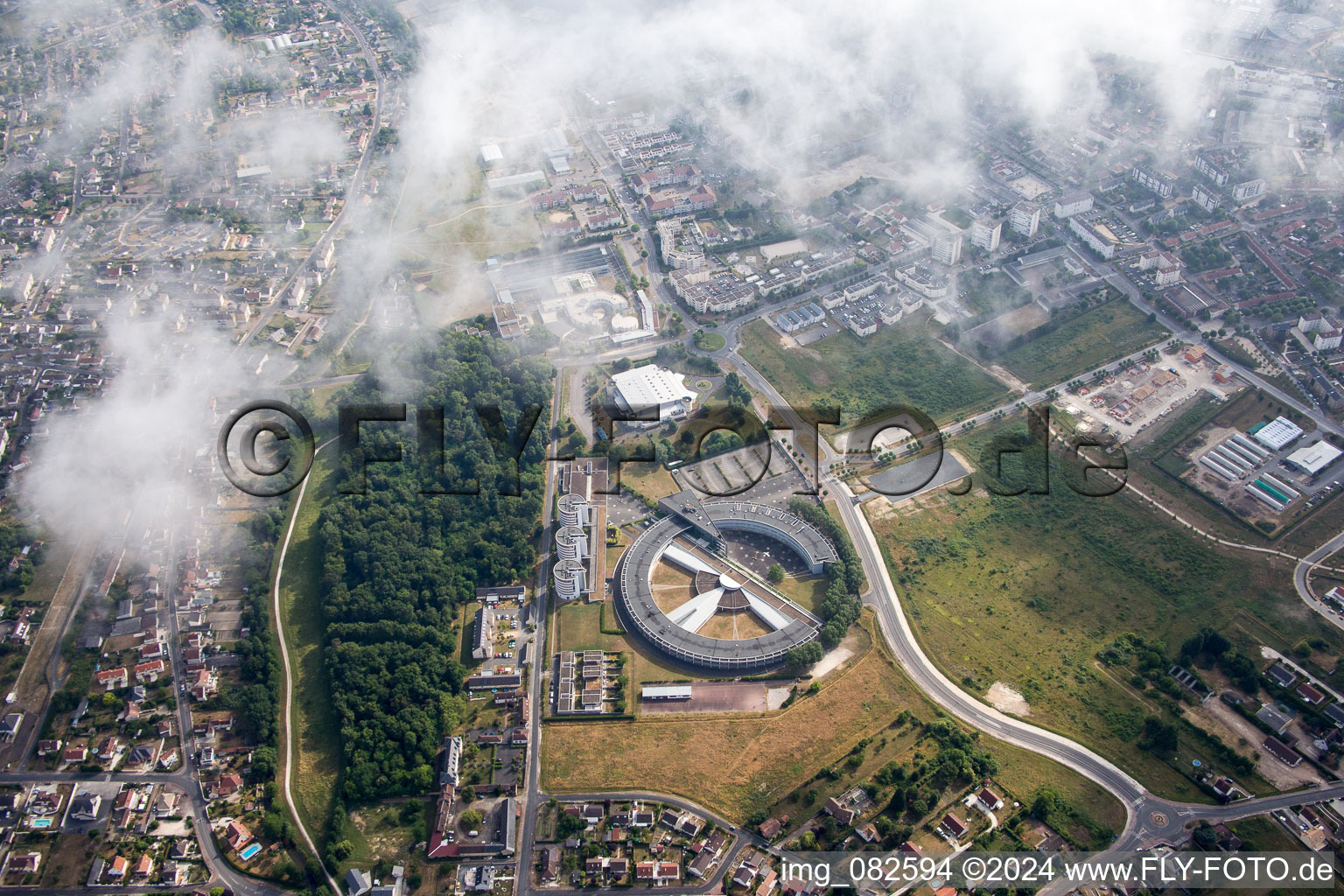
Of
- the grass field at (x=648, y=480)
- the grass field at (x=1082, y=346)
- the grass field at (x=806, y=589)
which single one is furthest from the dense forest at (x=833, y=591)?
the grass field at (x=1082, y=346)

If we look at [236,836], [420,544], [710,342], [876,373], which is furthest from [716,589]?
[236,836]

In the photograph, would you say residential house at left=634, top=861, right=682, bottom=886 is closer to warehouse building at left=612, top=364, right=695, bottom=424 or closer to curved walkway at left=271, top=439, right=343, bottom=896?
curved walkway at left=271, top=439, right=343, bottom=896

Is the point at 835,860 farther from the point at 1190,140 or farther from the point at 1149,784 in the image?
the point at 1190,140

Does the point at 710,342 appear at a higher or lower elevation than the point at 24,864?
higher

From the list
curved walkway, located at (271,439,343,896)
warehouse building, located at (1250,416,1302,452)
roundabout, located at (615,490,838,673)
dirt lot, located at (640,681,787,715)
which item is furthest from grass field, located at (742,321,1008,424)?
curved walkway, located at (271,439,343,896)

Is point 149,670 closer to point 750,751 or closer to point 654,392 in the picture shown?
point 750,751

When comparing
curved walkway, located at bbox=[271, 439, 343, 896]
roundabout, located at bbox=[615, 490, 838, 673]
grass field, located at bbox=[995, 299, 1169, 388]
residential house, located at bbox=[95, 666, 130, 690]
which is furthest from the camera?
grass field, located at bbox=[995, 299, 1169, 388]
